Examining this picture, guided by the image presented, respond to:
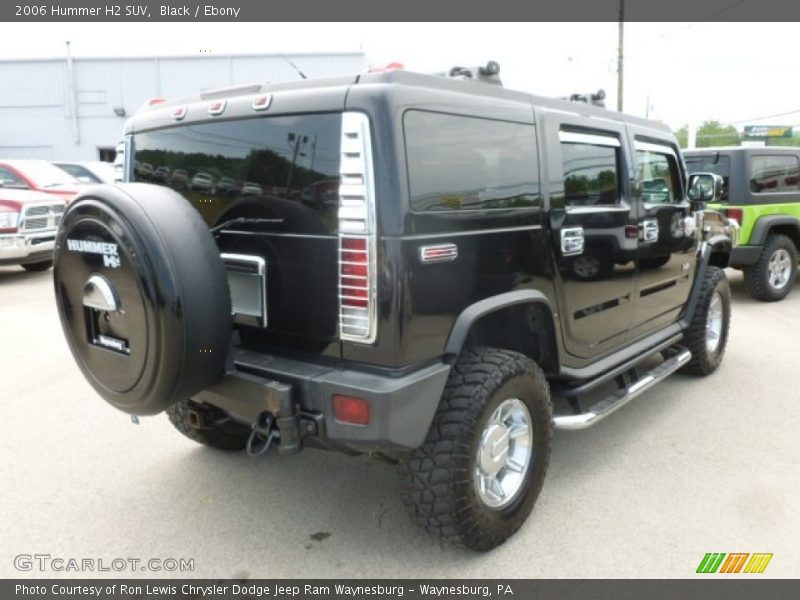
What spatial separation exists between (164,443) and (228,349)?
178 cm

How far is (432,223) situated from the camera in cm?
248

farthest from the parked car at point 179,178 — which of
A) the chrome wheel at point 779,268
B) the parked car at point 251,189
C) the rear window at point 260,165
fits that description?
the chrome wheel at point 779,268

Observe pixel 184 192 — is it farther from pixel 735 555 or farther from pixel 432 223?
pixel 735 555

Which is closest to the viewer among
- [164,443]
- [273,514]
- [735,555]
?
[735,555]

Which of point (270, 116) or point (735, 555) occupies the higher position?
point (270, 116)

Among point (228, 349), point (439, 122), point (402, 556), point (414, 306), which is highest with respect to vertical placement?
point (439, 122)

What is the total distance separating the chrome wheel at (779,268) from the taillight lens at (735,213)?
2.53ft

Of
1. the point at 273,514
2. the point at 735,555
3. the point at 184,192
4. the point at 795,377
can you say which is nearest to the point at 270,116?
the point at 184,192

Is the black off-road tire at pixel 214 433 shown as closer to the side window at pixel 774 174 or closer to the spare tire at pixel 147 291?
the spare tire at pixel 147 291

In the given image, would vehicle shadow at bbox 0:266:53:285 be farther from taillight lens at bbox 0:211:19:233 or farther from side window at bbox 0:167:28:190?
side window at bbox 0:167:28:190

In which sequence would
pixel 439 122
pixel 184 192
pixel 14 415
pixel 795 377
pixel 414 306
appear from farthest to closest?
pixel 795 377 → pixel 14 415 → pixel 184 192 → pixel 439 122 → pixel 414 306

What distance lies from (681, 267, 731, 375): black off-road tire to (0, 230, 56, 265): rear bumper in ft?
29.0

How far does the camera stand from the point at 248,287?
2797 millimetres

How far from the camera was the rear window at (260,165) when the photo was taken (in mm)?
2449
